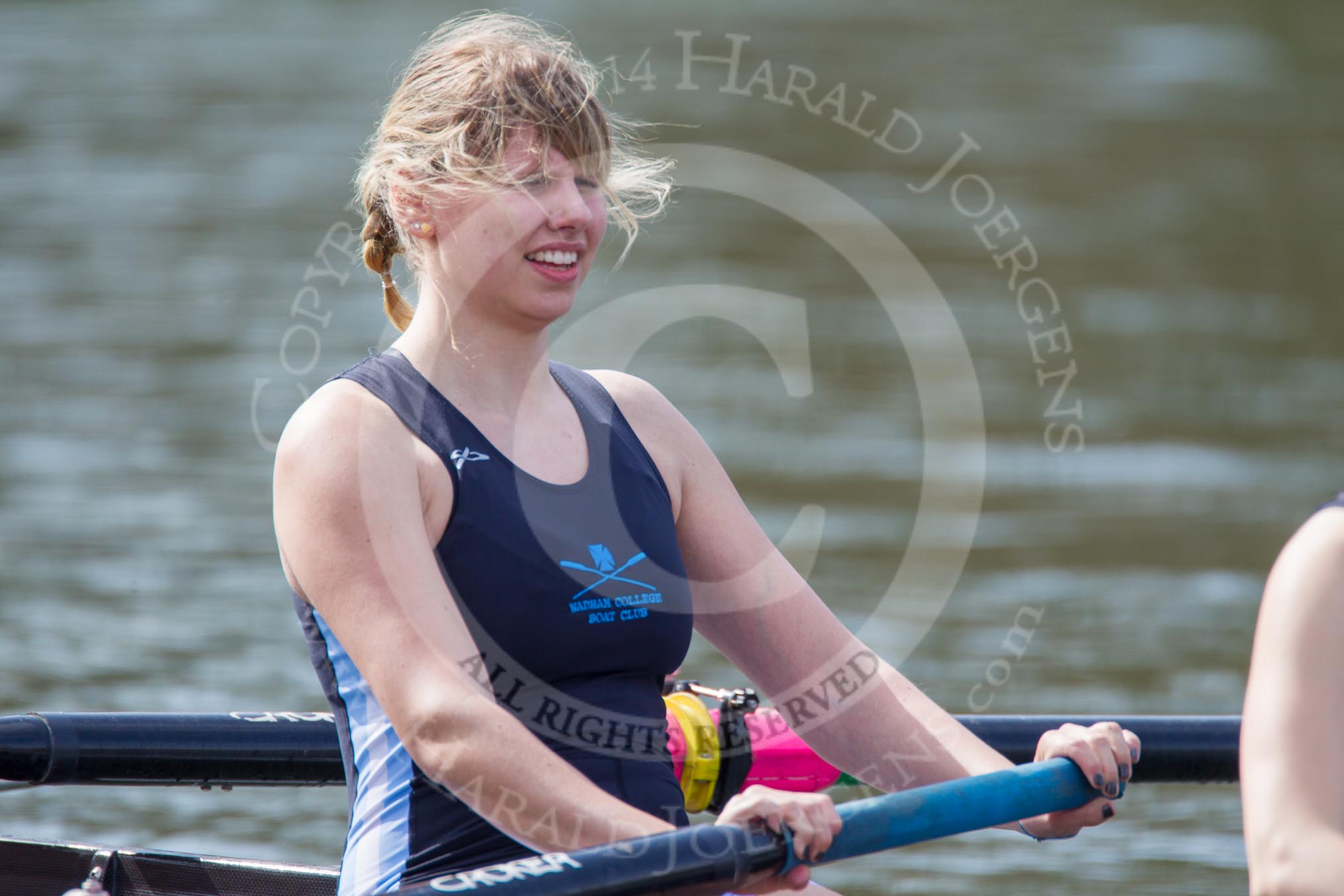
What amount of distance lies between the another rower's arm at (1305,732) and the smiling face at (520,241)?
855mm

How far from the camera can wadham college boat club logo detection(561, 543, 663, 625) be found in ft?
5.69

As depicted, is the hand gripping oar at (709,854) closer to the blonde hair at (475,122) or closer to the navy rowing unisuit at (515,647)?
the navy rowing unisuit at (515,647)

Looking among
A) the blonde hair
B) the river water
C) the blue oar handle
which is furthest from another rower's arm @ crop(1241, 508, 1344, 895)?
the river water

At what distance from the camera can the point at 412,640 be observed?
1.64m

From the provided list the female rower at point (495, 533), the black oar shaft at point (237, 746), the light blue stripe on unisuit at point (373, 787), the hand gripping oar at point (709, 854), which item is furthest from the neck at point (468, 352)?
the black oar shaft at point (237, 746)

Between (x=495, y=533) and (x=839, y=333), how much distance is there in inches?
182

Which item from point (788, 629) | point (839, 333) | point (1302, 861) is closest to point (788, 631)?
point (788, 629)

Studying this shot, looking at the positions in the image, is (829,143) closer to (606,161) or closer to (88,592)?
(88,592)

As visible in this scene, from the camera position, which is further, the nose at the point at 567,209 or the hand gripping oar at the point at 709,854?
the nose at the point at 567,209

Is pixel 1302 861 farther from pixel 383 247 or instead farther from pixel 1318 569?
pixel 383 247

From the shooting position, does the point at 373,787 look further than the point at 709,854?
Yes

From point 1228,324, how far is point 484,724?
17.4 ft

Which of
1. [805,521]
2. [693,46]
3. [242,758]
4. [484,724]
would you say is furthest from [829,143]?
[484,724]

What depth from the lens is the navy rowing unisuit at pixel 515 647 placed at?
1.71m
